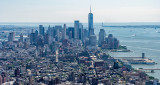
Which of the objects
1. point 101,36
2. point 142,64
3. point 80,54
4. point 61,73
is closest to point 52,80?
point 61,73

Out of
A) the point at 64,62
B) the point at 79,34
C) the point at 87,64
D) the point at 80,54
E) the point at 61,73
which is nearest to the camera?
the point at 61,73

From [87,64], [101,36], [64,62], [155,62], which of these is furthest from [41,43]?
[155,62]

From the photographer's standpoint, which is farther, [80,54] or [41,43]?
[41,43]

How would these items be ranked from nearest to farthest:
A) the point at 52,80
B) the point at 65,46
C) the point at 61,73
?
the point at 52,80 < the point at 61,73 < the point at 65,46

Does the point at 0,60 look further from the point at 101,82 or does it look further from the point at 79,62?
the point at 101,82

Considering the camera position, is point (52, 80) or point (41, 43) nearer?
point (52, 80)

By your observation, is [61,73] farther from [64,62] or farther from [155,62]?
[155,62]

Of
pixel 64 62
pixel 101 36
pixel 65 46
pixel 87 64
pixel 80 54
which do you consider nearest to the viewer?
pixel 87 64

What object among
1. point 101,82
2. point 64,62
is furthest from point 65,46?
point 101,82

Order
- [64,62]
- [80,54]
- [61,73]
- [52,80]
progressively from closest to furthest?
[52,80] → [61,73] → [64,62] → [80,54]
